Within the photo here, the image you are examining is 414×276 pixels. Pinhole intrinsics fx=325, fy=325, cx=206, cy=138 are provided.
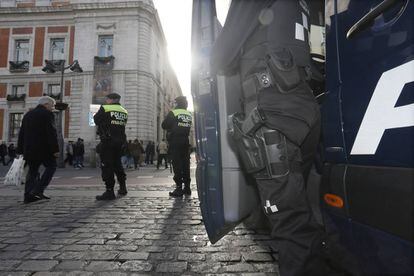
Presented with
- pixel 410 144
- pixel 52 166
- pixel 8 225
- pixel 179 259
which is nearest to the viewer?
pixel 410 144

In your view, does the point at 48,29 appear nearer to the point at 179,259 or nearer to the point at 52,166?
the point at 52,166

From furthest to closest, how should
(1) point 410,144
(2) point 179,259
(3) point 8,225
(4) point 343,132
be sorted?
(3) point 8,225 → (2) point 179,259 → (4) point 343,132 → (1) point 410,144

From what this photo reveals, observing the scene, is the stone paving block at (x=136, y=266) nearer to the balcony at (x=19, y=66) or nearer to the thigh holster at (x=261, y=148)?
the thigh holster at (x=261, y=148)

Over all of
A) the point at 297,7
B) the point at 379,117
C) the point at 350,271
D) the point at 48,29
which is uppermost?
the point at 48,29

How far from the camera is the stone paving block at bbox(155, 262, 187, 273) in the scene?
2.07 meters

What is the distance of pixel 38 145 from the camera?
5047 mm

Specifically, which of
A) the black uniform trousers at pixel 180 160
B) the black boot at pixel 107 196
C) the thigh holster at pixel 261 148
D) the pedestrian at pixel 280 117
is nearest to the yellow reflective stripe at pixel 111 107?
the black uniform trousers at pixel 180 160

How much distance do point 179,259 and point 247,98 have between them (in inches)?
51.9

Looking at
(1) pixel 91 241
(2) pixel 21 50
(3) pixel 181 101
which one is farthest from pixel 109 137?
(2) pixel 21 50

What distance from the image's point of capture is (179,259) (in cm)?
229

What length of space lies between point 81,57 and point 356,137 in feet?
86.8

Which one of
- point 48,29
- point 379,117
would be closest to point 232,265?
point 379,117

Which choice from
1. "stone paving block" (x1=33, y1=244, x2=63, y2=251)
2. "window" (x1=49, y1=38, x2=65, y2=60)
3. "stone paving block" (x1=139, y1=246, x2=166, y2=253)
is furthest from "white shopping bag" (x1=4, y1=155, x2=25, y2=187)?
"window" (x1=49, y1=38, x2=65, y2=60)

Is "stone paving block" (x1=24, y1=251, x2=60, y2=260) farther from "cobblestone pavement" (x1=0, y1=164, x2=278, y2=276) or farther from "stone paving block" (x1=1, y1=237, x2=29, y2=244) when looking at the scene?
"stone paving block" (x1=1, y1=237, x2=29, y2=244)
